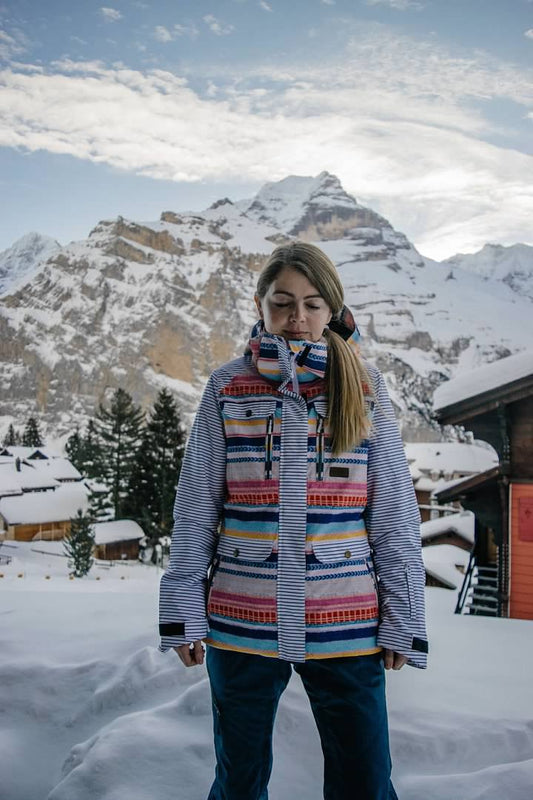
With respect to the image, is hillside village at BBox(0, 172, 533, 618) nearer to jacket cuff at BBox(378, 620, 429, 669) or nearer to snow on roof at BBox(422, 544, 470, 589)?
snow on roof at BBox(422, 544, 470, 589)

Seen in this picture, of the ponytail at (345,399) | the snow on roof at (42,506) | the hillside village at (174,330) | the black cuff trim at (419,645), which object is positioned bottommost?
the snow on roof at (42,506)

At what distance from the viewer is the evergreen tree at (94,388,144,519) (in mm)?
30562

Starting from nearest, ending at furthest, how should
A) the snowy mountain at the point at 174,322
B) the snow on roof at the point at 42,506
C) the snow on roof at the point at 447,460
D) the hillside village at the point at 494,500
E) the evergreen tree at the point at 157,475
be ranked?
the hillside village at the point at 494,500, the snow on roof at the point at 42,506, the evergreen tree at the point at 157,475, the snow on roof at the point at 447,460, the snowy mountain at the point at 174,322

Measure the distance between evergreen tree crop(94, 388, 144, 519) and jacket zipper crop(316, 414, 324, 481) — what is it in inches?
1136

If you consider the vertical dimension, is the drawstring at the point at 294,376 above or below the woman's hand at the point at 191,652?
above

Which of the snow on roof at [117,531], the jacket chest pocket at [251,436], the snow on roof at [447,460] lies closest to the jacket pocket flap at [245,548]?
the jacket chest pocket at [251,436]

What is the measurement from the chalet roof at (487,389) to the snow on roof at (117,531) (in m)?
20.3

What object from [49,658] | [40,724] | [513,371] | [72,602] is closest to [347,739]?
[40,724]

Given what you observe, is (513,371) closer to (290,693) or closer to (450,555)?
(290,693)

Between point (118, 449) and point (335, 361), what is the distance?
3096 cm

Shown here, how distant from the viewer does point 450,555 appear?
17.0m

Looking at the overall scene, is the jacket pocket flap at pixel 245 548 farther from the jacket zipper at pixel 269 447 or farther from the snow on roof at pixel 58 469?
the snow on roof at pixel 58 469

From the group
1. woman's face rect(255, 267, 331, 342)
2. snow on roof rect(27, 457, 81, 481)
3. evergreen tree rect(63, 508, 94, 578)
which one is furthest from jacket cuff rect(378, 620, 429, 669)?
snow on roof rect(27, 457, 81, 481)

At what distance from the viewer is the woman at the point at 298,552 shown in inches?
63.2
